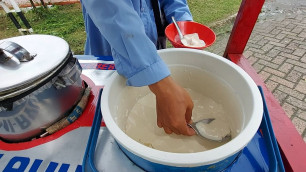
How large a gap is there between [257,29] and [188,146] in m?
3.07

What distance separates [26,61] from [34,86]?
4.7 inches

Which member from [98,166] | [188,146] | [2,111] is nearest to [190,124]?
[188,146]

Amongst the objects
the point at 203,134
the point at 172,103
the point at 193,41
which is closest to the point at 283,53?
the point at 193,41

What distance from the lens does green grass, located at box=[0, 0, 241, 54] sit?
10.2 feet

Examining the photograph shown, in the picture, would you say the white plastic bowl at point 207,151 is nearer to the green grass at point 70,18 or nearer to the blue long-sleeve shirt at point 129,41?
the blue long-sleeve shirt at point 129,41

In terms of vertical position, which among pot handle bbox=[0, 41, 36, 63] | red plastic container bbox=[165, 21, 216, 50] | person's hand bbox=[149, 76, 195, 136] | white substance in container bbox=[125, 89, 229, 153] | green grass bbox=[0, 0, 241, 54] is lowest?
green grass bbox=[0, 0, 241, 54]

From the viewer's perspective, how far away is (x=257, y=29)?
3139 mm

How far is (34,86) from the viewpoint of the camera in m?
0.60

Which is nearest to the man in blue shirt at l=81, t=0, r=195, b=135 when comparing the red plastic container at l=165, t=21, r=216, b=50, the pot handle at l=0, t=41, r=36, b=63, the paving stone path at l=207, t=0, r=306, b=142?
the pot handle at l=0, t=41, r=36, b=63

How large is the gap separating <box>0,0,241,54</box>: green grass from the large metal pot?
218 centimetres

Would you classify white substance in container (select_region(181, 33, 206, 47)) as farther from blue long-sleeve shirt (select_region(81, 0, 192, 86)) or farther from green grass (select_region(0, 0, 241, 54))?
green grass (select_region(0, 0, 241, 54))

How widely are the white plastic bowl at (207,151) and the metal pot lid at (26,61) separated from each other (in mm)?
196

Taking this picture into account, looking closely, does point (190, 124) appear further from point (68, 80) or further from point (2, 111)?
point (2, 111)

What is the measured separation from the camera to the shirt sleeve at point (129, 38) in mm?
629
